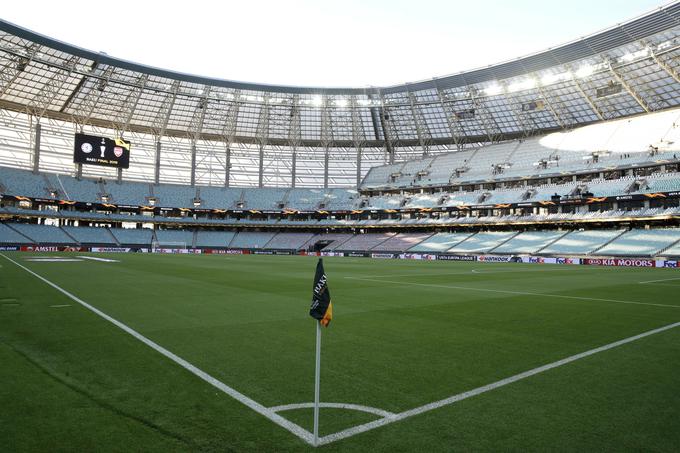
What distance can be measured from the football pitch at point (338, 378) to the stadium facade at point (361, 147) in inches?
2074

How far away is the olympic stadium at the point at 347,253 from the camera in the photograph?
5316mm

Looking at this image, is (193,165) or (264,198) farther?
(264,198)

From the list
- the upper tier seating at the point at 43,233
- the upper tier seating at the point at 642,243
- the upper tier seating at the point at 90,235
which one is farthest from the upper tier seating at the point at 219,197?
the upper tier seating at the point at 642,243

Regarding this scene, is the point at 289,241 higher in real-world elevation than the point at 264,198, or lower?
lower

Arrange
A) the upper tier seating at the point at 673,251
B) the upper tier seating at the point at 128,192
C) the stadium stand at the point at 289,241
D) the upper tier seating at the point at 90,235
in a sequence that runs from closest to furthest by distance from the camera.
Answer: the upper tier seating at the point at 673,251 < the upper tier seating at the point at 90,235 < the upper tier seating at the point at 128,192 < the stadium stand at the point at 289,241

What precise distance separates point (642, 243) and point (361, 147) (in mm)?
52701

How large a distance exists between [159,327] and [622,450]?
945 cm

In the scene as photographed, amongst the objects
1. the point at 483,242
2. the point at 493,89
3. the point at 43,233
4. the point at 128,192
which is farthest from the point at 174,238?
the point at 493,89

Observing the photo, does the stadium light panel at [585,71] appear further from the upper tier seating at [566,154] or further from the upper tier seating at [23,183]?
the upper tier seating at [23,183]

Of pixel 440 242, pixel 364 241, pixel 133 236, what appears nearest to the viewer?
pixel 440 242

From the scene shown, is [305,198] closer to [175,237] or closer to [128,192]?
[175,237]

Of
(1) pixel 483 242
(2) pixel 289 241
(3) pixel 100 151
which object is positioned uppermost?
(3) pixel 100 151

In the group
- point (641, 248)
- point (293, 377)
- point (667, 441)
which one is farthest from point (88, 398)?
point (641, 248)

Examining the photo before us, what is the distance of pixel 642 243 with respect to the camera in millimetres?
52969
